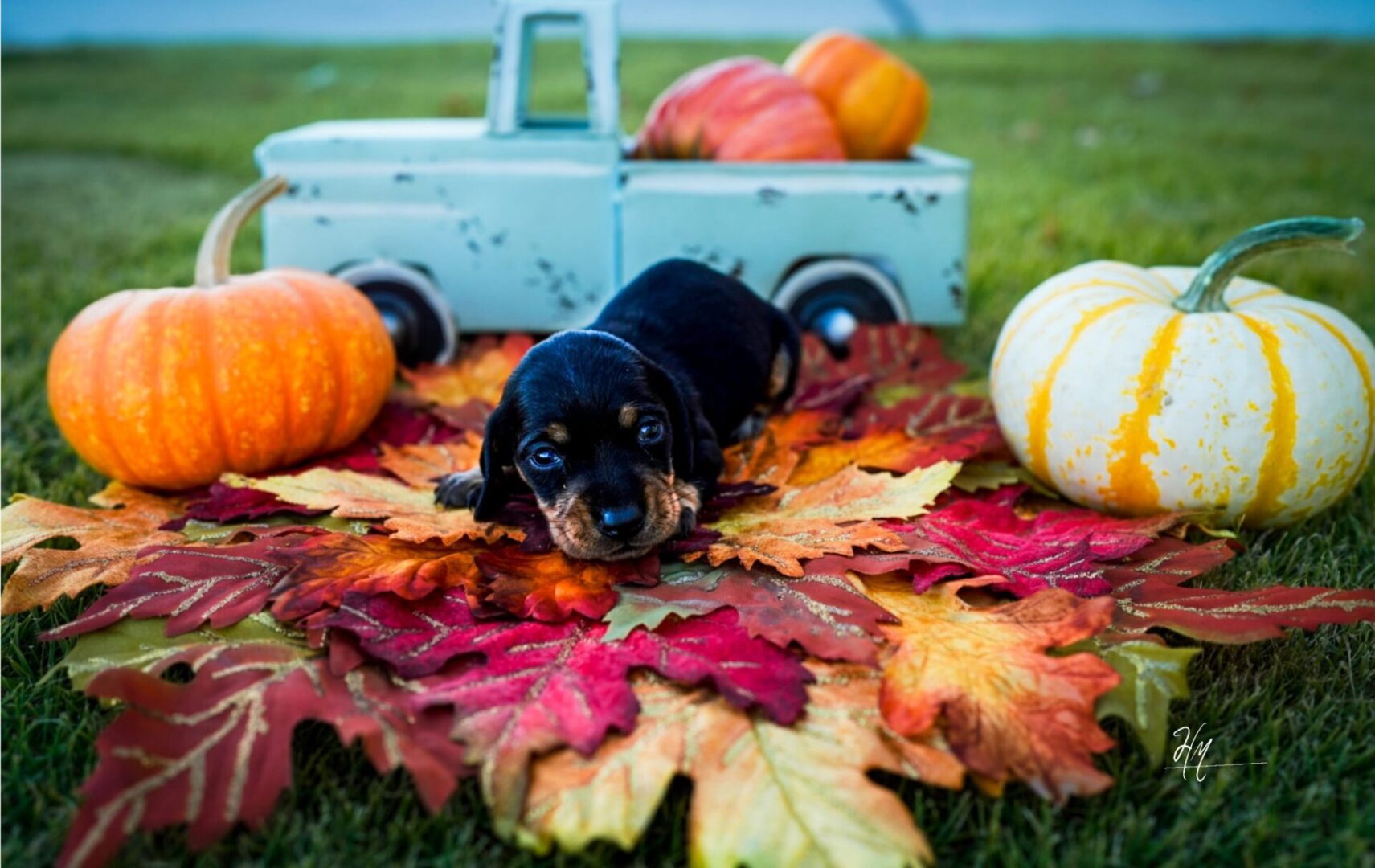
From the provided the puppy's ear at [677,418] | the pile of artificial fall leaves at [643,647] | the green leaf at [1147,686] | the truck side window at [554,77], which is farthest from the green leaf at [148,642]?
the truck side window at [554,77]

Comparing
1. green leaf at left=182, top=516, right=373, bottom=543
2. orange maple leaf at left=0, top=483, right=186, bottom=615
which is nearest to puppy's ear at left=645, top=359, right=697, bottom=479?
green leaf at left=182, top=516, right=373, bottom=543

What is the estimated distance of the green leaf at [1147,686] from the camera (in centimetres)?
185

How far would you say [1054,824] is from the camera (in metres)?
1.76

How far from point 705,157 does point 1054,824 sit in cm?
314

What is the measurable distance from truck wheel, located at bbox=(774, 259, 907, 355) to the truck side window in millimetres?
1054

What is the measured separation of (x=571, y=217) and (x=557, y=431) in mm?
1846

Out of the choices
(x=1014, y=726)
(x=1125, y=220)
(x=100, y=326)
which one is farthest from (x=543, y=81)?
(x=1014, y=726)

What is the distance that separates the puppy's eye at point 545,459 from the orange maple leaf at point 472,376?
1116 millimetres

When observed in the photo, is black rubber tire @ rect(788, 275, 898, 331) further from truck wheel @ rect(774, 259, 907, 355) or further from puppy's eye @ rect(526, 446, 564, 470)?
puppy's eye @ rect(526, 446, 564, 470)

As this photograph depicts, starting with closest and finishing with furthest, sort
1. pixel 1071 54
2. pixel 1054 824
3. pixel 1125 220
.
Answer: pixel 1054 824 < pixel 1125 220 < pixel 1071 54

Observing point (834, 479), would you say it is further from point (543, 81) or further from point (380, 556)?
point (543, 81)

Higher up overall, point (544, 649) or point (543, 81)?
point (543, 81)

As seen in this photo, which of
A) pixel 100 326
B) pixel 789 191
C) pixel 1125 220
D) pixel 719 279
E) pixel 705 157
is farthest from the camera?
pixel 1125 220

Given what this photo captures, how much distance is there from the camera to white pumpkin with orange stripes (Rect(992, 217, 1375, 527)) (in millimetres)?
2639
